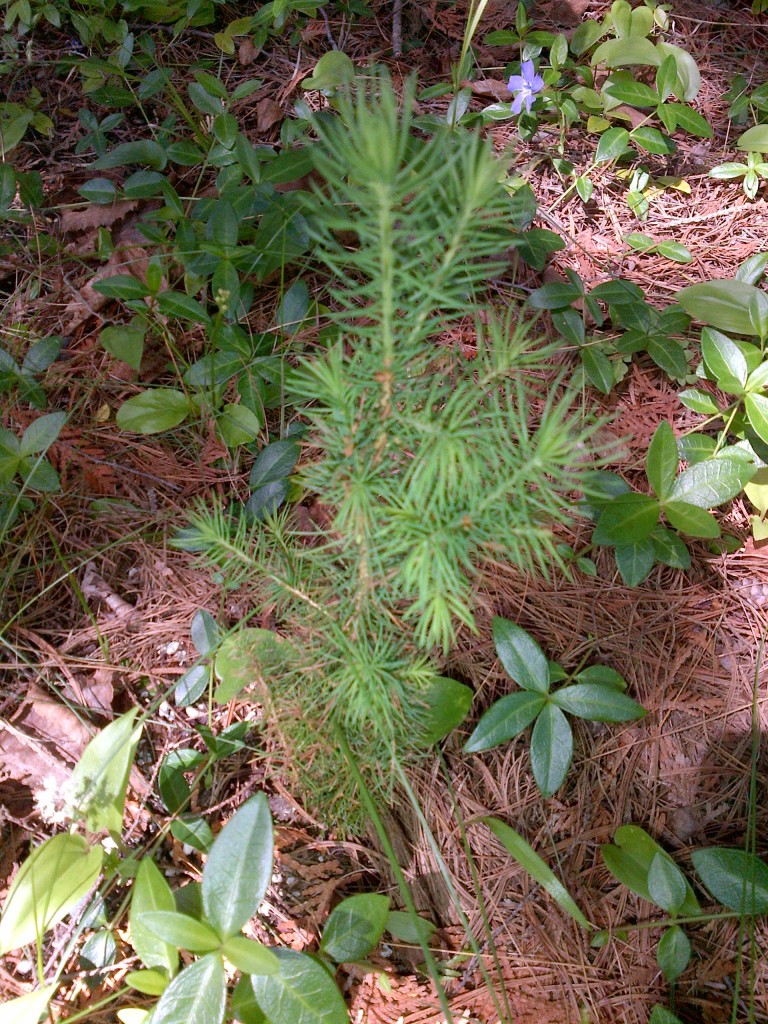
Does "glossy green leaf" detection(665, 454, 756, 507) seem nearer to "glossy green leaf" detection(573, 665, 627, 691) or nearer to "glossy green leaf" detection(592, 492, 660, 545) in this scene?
"glossy green leaf" detection(592, 492, 660, 545)

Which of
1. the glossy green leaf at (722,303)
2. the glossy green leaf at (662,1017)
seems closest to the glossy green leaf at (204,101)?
the glossy green leaf at (722,303)

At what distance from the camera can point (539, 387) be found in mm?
1785

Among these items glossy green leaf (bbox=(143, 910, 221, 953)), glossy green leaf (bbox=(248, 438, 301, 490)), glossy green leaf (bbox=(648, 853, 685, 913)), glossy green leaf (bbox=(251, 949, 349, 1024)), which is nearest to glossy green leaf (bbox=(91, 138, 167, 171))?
glossy green leaf (bbox=(248, 438, 301, 490))

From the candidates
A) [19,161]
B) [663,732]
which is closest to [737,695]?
[663,732]

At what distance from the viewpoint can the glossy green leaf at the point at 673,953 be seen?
1377 mm

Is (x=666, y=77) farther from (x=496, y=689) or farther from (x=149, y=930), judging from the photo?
(x=149, y=930)

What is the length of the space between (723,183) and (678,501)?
1.25 meters

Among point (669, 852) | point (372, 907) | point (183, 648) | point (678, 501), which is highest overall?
point (678, 501)

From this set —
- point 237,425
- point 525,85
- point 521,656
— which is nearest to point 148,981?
point 521,656

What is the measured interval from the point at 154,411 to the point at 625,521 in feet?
3.79

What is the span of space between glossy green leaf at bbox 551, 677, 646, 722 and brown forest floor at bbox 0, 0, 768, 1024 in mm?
127

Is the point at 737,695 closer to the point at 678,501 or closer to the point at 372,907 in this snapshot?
the point at 678,501

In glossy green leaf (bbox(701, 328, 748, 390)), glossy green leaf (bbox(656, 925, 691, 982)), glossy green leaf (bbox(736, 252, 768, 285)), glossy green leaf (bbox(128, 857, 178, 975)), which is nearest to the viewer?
glossy green leaf (bbox(128, 857, 178, 975))

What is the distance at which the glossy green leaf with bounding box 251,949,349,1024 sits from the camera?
1.20m
